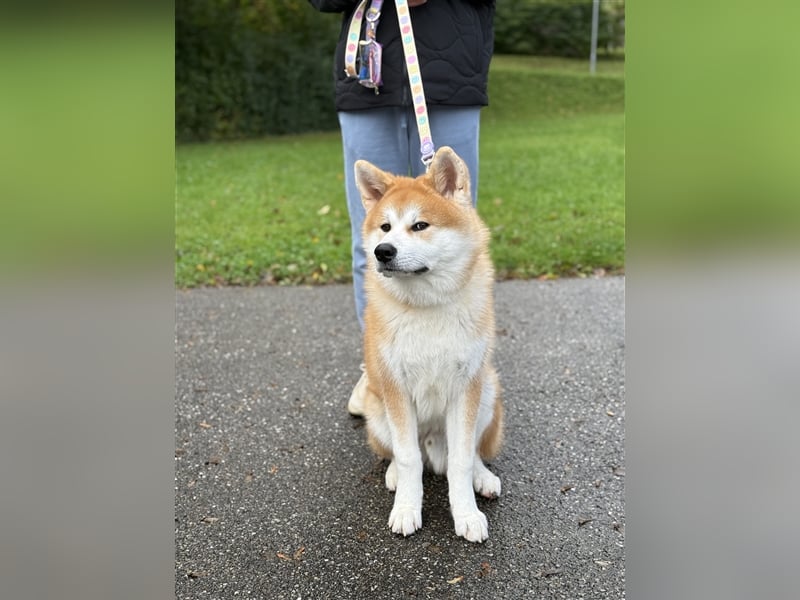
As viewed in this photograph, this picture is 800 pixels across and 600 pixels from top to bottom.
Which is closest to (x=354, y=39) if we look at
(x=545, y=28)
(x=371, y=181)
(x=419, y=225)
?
(x=371, y=181)

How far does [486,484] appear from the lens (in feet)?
10.5

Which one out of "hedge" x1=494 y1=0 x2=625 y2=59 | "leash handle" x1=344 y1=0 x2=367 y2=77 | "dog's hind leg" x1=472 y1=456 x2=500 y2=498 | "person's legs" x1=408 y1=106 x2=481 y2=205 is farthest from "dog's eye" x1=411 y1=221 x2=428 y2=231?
"hedge" x1=494 y1=0 x2=625 y2=59

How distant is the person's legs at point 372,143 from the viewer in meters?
→ 3.49

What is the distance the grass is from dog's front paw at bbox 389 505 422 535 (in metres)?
4.18

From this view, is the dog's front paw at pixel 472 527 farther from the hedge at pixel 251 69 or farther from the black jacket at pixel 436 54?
the hedge at pixel 251 69

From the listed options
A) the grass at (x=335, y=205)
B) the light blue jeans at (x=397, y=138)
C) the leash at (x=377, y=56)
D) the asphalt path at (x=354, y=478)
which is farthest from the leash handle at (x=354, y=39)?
the grass at (x=335, y=205)

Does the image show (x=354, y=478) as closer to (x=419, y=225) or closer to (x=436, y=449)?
(x=436, y=449)

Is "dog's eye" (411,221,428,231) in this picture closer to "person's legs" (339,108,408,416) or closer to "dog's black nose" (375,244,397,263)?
"dog's black nose" (375,244,397,263)
